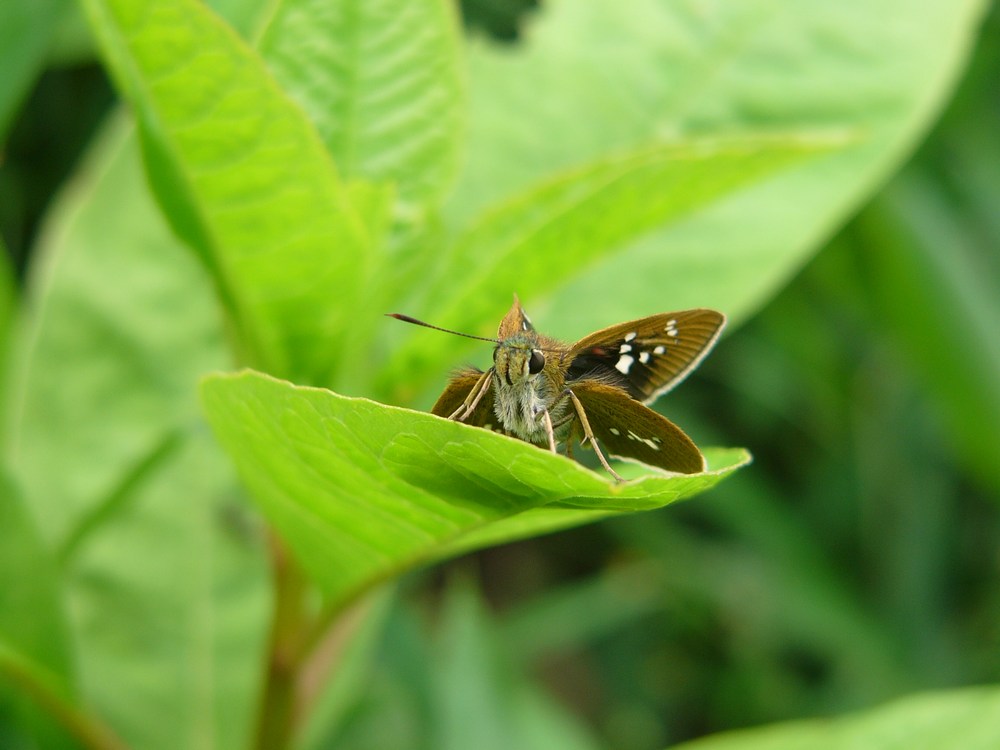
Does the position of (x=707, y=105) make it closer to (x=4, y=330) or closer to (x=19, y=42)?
(x=19, y=42)

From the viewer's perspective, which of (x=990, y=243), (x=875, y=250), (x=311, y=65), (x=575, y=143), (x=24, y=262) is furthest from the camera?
(x=990, y=243)

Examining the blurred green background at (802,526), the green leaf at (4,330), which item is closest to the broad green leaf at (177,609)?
the green leaf at (4,330)

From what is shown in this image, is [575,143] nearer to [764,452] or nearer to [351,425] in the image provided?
[351,425]

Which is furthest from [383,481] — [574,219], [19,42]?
[19,42]

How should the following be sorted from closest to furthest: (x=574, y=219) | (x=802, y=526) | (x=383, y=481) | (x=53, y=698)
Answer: (x=383, y=481), (x=574, y=219), (x=53, y=698), (x=802, y=526)

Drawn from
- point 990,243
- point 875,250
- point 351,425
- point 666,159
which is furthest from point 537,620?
point 351,425

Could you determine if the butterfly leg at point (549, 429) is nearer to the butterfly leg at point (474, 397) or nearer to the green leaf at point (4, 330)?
the butterfly leg at point (474, 397)

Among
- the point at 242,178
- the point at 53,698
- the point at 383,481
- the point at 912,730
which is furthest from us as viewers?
the point at 912,730
